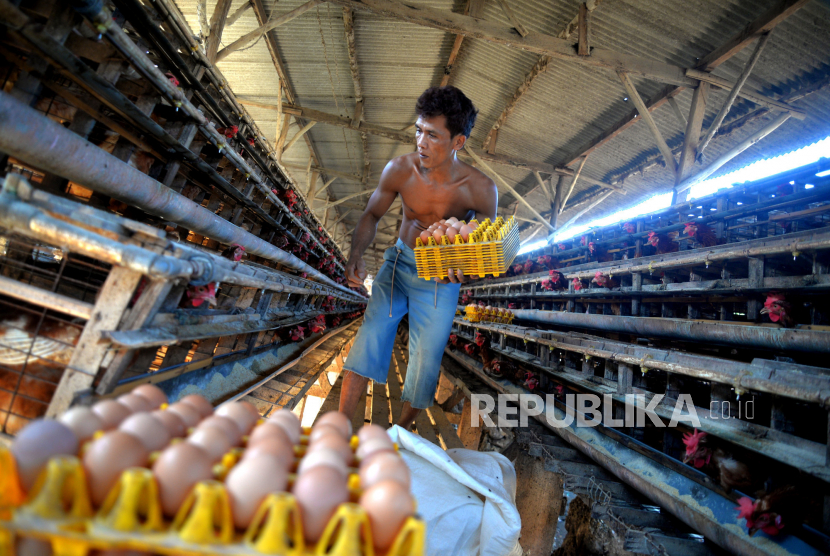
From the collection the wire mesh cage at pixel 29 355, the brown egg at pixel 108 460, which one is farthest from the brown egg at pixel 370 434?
the wire mesh cage at pixel 29 355

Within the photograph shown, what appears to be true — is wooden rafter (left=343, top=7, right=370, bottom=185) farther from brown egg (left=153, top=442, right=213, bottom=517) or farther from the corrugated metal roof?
brown egg (left=153, top=442, right=213, bottom=517)

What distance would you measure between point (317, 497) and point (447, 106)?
8.69ft

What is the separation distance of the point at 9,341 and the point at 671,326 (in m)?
4.25

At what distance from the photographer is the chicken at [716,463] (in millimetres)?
→ 2271

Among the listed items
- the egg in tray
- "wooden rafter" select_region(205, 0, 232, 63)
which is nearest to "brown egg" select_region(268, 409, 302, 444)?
the egg in tray

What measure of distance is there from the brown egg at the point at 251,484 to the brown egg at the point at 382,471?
0.62ft

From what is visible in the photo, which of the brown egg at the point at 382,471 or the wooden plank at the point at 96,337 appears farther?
the wooden plank at the point at 96,337

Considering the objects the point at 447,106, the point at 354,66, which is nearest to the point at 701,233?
the point at 447,106

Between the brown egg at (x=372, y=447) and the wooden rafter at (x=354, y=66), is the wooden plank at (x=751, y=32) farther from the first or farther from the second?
the brown egg at (x=372, y=447)

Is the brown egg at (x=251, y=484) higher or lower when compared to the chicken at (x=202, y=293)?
lower

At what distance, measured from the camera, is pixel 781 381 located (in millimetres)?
2174

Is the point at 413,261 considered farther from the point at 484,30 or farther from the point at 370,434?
the point at 484,30

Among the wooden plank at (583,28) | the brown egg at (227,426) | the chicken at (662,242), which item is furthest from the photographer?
the wooden plank at (583,28)

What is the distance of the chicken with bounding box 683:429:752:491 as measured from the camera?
7.45ft
